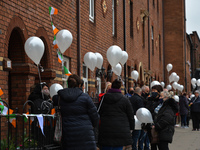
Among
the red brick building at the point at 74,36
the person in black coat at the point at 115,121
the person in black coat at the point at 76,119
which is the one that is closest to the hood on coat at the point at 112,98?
the person in black coat at the point at 115,121

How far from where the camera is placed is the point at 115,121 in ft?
22.8

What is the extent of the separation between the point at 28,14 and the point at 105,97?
290cm

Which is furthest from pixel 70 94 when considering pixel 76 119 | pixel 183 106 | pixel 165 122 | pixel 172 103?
pixel 183 106

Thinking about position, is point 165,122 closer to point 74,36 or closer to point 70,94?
point 70,94

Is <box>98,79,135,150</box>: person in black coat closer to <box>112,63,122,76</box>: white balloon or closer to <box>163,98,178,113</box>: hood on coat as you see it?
<box>163,98,178,113</box>: hood on coat

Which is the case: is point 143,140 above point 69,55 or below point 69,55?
below

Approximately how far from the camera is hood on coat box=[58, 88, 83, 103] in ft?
19.2

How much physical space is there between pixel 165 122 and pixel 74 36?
552cm

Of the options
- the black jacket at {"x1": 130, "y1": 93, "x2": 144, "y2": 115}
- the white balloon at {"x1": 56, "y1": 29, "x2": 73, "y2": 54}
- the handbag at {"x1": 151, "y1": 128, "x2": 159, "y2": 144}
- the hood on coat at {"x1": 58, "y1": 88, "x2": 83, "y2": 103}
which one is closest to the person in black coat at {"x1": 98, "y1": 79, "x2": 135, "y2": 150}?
the handbag at {"x1": 151, "y1": 128, "x2": 159, "y2": 144}

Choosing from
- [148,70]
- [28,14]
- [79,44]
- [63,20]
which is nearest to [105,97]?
[28,14]

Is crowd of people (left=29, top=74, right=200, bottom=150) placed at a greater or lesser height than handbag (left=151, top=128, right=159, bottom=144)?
greater

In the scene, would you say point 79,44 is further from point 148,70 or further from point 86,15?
point 148,70

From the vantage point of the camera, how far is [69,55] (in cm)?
1163

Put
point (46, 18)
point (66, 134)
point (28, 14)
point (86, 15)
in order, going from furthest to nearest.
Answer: point (86, 15)
point (46, 18)
point (28, 14)
point (66, 134)
